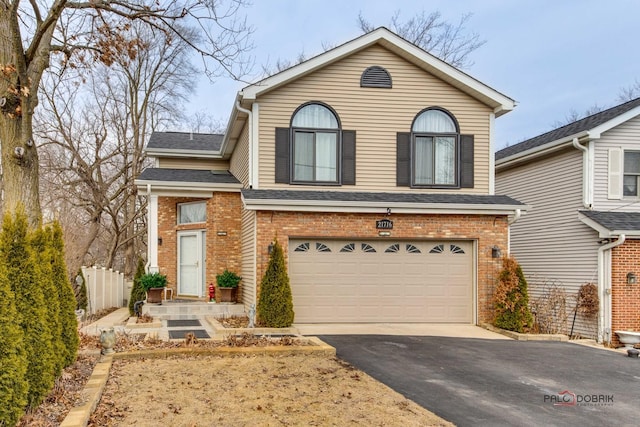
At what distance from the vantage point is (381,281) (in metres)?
12.4

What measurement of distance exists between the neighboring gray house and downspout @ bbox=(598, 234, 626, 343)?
0.02 m

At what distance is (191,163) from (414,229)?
8.26m

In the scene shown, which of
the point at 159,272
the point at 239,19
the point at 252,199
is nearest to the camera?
the point at 239,19

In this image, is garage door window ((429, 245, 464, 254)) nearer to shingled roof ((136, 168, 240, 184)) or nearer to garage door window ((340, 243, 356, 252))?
garage door window ((340, 243, 356, 252))

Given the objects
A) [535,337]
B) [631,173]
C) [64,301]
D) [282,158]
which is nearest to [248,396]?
[64,301]

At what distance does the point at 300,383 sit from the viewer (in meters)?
6.75

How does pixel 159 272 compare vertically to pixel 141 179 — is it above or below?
below

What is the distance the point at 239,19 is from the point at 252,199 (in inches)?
144

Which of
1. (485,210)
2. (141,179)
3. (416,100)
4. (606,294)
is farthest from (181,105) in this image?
(606,294)

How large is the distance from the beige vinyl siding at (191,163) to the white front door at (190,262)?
9.15 ft

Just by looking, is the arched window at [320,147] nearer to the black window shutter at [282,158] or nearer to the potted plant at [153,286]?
the black window shutter at [282,158]

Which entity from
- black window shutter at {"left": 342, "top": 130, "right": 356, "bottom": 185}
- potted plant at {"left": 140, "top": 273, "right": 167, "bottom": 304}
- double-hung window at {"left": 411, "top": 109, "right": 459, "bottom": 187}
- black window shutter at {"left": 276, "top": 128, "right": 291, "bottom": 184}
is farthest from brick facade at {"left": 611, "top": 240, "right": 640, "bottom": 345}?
potted plant at {"left": 140, "top": 273, "right": 167, "bottom": 304}

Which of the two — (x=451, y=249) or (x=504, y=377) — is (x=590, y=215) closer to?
(x=451, y=249)

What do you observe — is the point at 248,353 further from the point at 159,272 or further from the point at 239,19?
the point at 159,272
